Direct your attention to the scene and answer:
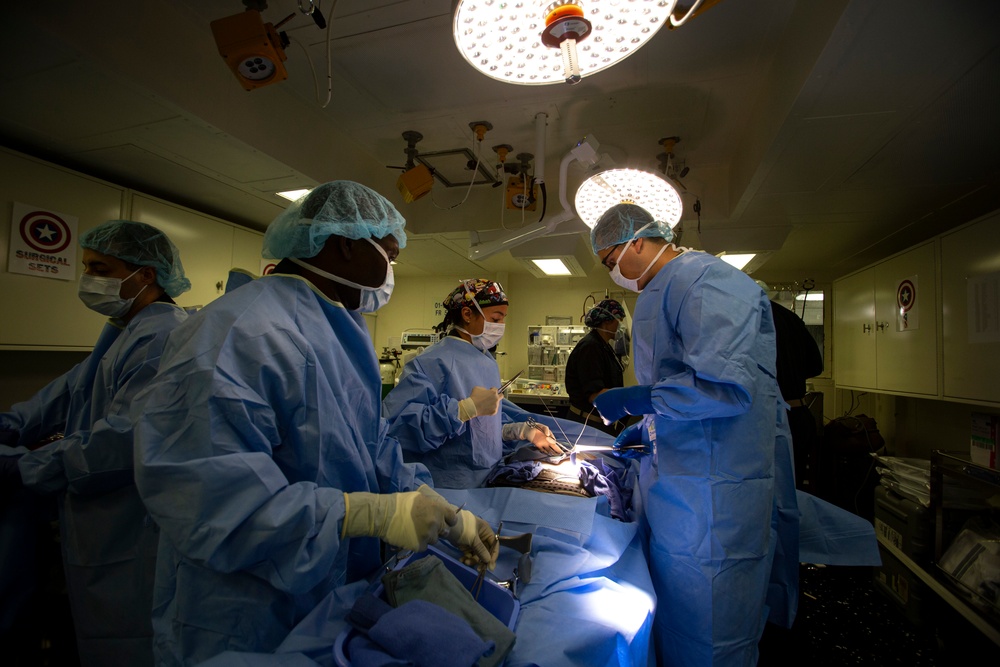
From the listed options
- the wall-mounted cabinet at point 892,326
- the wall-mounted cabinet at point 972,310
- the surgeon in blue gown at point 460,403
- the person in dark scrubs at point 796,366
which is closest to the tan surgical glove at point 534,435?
the surgeon in blue gown at point 460,403

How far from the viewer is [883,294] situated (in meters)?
3.57

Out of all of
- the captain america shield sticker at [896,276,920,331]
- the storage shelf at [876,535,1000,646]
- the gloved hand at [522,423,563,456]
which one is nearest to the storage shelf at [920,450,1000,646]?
the storage shelf at [876,535,1000,646]

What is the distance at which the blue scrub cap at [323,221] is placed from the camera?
116 centimetres

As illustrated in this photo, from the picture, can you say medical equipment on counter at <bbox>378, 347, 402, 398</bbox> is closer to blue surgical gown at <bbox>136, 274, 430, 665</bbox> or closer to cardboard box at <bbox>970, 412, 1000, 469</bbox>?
blue surgical gown at <bbox>136, 274, 430, 665</bbox>

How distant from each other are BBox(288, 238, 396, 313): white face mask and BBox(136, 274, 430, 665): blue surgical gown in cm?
11

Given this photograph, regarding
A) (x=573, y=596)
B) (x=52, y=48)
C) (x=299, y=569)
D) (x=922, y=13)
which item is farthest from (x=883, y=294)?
(x=52, y=48)

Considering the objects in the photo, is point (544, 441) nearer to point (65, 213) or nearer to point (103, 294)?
point (103, 294)

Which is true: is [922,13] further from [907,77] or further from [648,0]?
[648,0]

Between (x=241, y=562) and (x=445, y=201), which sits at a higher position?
(x=445, y=201)

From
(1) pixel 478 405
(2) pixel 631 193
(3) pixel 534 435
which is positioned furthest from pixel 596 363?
(1) pixel 478 405

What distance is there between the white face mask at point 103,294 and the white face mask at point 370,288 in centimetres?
125

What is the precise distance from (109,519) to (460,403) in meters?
1.35

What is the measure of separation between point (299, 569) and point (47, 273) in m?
2.76

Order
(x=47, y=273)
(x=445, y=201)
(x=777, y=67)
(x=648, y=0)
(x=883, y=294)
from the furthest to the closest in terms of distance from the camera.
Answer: (x=445, y=201)
(x=883, y=294)
(x=47, y=273)
(x=777, y=67)
(x=648, y=0)
